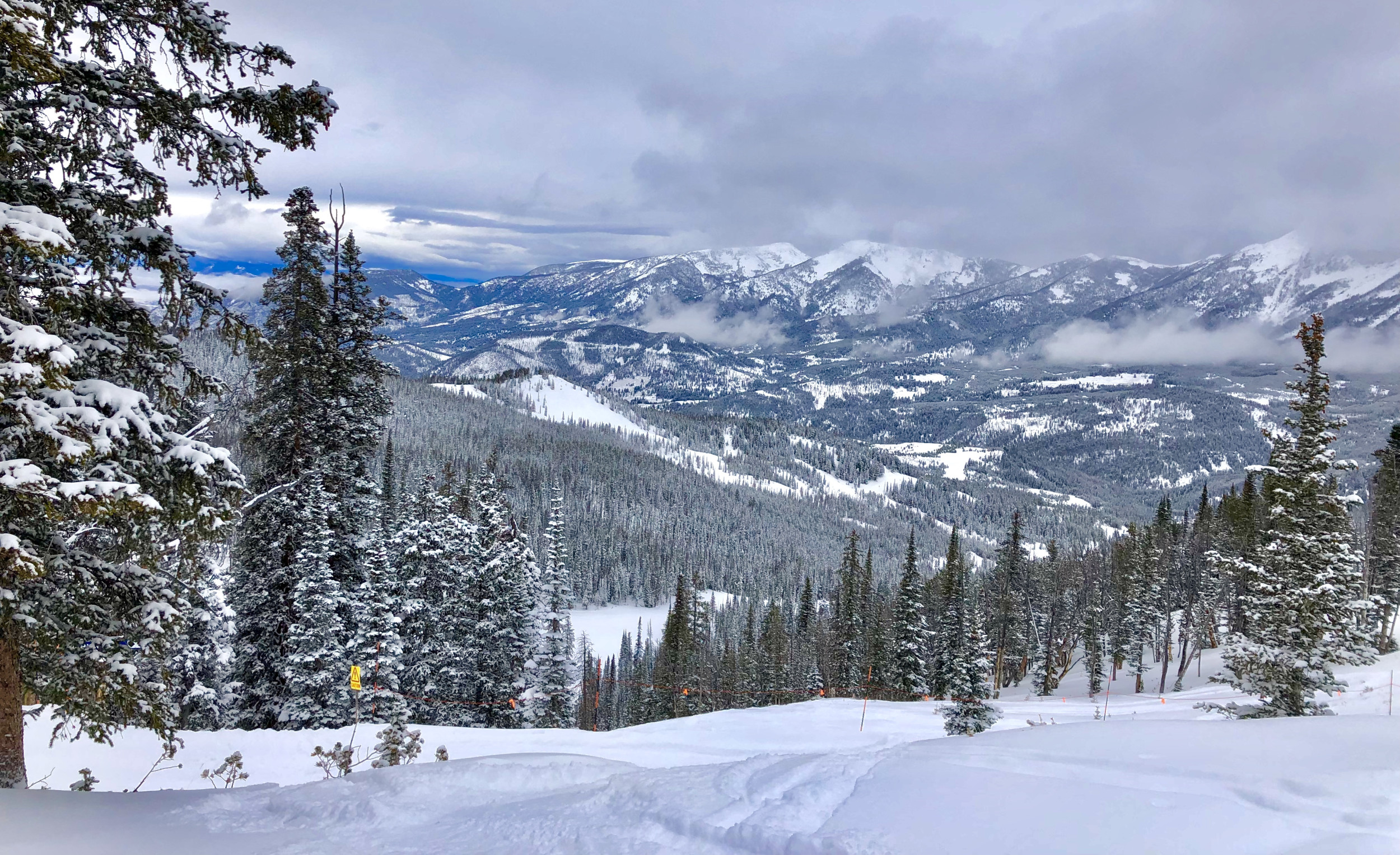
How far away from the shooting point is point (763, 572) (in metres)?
159

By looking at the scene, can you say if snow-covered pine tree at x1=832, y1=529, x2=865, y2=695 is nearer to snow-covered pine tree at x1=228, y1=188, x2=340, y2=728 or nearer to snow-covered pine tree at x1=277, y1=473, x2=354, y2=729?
snow-covered pine tree at x1=277, y1=473, x2=354, y2=729

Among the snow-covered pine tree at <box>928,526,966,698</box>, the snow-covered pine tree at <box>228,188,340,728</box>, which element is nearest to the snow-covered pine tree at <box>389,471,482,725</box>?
the snow-covered pine tree at <box>228,188,340,728</box>

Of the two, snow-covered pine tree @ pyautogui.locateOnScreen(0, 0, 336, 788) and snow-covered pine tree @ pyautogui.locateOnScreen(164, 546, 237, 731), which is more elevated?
snow-covered pine tree @ pyautogui.locateOnScreen(0, 0, 336, 788)

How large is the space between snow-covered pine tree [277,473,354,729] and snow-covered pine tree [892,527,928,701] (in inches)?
1369

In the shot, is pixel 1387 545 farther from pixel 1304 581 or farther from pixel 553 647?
pixel 553 647

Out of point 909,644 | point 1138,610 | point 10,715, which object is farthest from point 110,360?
point 1138,610

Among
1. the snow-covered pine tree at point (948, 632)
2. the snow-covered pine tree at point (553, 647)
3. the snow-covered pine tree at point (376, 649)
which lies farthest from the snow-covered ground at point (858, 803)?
the snow-covered pine tree at point (948, 632)

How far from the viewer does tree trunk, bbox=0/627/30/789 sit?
625 centimetres

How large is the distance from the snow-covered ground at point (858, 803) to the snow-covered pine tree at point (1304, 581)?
15.6 metres

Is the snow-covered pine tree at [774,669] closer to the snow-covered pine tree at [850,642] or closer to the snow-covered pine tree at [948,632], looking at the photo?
the snow-covered pine tree at [850,642]

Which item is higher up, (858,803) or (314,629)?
(858,803)

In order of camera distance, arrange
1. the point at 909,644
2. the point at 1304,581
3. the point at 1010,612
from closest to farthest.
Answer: the point at 1304,581 → the point at 909,644 → the point at 1010,612

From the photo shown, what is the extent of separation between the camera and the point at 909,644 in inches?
1790

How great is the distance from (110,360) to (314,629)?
14660mm
